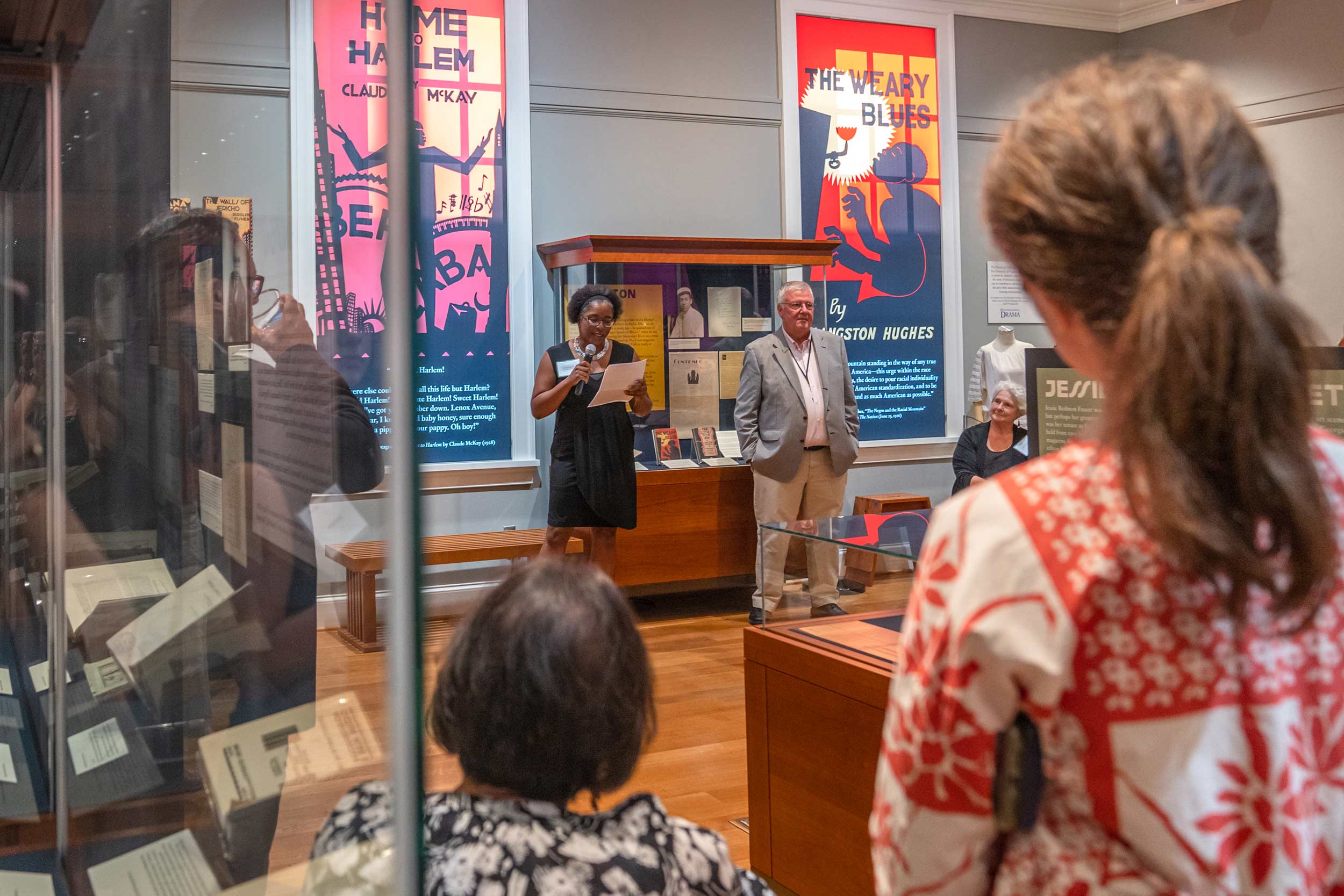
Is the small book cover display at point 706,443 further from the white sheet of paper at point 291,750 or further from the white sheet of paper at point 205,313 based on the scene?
the white sheet of paper at point 291,750

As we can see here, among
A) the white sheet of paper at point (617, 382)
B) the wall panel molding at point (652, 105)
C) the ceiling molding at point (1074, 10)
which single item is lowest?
the white sheet of paper at point (617, 382)

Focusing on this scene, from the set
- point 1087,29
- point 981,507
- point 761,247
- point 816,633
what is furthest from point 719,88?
point 981,507

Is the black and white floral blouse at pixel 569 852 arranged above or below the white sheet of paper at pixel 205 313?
below

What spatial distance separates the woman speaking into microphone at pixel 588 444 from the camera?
4.74 meters

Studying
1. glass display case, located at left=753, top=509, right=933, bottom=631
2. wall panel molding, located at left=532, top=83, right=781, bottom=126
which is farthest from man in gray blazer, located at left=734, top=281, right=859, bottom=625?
glass display case, located at left=753, top=509, right=933, bottom=631

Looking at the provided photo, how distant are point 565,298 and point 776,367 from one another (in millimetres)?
1163

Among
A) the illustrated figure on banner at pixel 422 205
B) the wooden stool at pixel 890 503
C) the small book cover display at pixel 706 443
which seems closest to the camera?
the illustrated figure on banner at pixel 422 205

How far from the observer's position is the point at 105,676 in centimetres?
129

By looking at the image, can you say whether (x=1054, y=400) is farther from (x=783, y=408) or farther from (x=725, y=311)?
(x=725, y=311)

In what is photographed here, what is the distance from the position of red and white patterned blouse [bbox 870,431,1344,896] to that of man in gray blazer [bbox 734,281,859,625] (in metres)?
4.63

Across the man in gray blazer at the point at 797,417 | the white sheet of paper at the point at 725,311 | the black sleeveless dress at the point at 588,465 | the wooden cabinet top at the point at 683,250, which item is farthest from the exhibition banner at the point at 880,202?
the black sleeveless dress at the point at 588,465

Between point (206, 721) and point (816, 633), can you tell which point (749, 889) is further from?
point (816, 633)

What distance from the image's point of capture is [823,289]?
6.23m

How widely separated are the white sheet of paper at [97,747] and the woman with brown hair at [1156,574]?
97 centimetres
